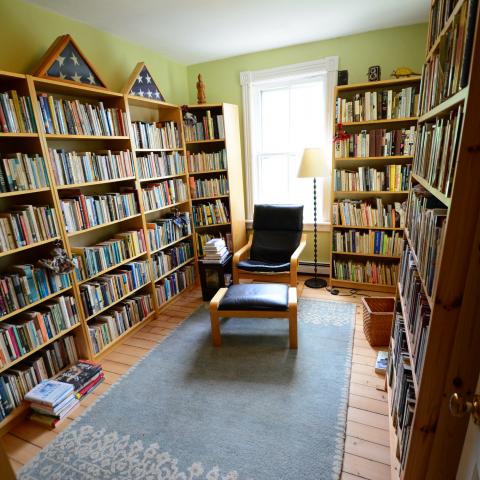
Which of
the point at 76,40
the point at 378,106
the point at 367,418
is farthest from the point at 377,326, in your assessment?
the point at 76,40

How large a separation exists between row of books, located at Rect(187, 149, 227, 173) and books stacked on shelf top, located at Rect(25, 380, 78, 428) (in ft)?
7.79

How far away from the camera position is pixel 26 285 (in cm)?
186

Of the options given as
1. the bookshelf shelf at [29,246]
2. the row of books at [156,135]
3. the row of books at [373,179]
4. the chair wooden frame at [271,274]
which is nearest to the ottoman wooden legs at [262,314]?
the chair wooden frame at [271,274]

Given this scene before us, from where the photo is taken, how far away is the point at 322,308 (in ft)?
9.67

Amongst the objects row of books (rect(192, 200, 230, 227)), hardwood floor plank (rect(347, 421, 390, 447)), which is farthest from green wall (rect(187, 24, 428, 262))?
hardwood floor plank (rect(347, 421, 390, 447))

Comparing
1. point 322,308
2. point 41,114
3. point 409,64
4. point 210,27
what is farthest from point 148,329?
point 409,64

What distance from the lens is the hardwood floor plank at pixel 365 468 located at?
56.4 inches

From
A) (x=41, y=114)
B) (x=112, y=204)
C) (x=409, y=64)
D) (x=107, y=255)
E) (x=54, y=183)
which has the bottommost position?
(x=107, y=255)

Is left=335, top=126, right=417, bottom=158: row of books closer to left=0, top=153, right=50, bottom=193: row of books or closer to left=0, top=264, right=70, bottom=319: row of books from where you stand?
left=0, top=153, right=50, bottom=193: row of books

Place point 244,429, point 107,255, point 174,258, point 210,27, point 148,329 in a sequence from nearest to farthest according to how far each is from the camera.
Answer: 1. point 244,429
2. point 107,255
3. point 210,27
4. point 148,329
5. point 174,258

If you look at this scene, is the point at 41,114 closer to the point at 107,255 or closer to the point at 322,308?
the point at 107,255

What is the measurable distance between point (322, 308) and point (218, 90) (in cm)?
278

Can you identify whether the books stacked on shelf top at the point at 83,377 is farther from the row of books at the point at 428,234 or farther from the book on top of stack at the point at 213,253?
the row of books at the point at 428,234

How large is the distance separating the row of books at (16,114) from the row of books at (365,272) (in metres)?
2.97
